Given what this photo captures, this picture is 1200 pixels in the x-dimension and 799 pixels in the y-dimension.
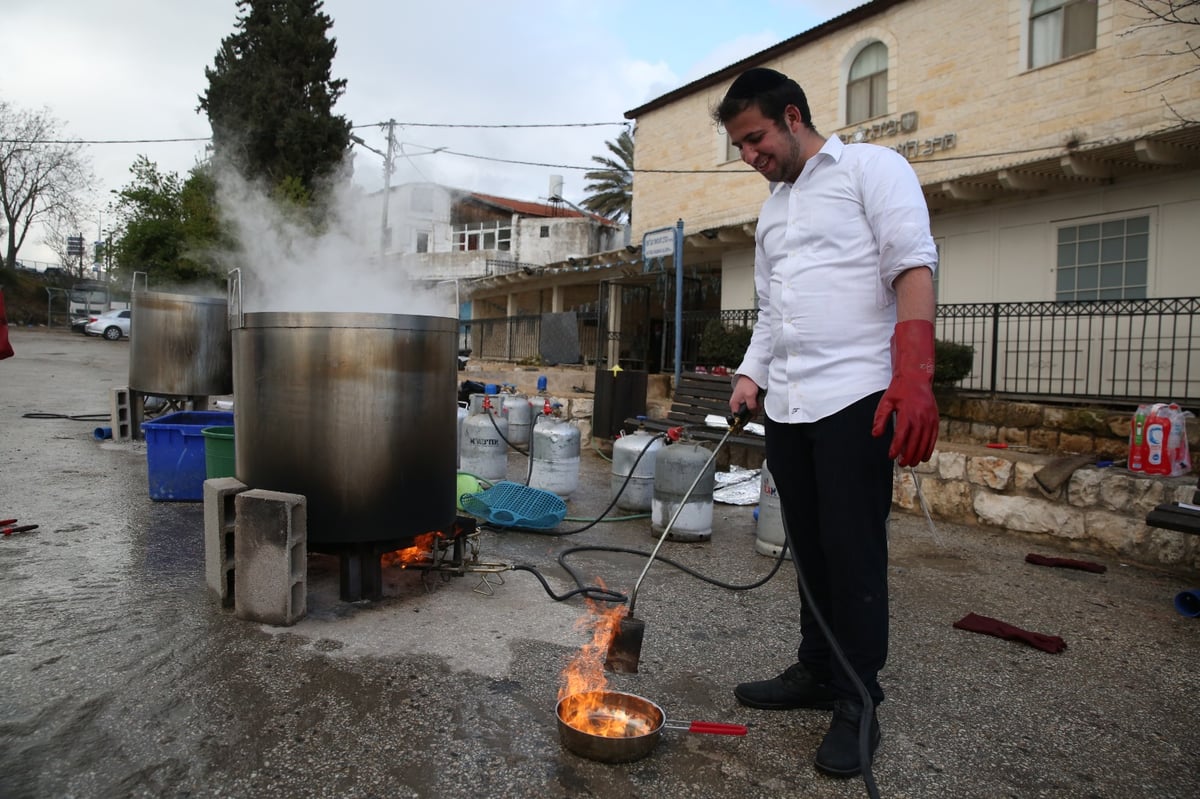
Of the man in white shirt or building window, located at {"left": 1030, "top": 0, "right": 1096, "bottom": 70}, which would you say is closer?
the man in white shirt

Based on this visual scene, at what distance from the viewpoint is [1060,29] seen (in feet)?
33.0

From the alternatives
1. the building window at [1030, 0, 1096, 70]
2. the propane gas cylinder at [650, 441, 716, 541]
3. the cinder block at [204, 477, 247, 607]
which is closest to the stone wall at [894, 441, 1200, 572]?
the propane gas cylinder at [650, 441, 716, 541]

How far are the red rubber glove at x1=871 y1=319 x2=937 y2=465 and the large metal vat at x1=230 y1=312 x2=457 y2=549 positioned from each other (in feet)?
7.36

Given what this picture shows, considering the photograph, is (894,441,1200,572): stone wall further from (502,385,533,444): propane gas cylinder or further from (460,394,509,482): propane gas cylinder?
(502,385,533,444): propane gas cylinder

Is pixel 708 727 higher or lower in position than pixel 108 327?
lower

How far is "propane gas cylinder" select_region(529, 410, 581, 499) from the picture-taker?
Answer: 6906 mm

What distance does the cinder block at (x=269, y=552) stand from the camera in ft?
10.6

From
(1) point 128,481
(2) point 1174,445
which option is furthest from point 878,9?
(1) point 128,481

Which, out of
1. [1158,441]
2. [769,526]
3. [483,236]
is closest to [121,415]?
[769,526]

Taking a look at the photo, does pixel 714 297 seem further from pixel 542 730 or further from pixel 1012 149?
pixel 542 730

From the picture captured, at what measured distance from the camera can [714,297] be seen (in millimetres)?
19484

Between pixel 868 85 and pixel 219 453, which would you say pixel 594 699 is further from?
pixel 868 85

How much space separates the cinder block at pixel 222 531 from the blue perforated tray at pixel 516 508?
207 cm

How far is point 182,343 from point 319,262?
333 centimetres
